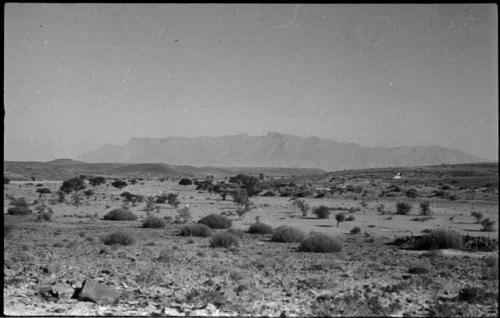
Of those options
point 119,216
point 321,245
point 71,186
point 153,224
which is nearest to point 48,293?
point 321,245

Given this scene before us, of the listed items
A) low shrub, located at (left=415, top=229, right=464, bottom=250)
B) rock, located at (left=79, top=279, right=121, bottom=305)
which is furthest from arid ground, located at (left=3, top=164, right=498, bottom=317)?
low shrub, located at (left=415, top=229, right=464, bottom=250)

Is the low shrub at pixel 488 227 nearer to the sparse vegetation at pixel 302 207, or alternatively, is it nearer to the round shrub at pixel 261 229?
the round shrub at pixel 261 229

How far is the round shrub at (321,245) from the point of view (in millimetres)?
15344

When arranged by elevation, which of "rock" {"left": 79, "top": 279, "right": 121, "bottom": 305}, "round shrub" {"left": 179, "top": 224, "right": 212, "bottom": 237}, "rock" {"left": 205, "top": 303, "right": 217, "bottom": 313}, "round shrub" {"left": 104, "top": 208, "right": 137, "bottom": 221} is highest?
"rock" {"left": 79, "top": 279, "right": 121, "bottom": 305}

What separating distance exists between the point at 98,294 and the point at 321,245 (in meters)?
8.18

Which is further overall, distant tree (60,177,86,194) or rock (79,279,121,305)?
distant tree (60,177,86,194)

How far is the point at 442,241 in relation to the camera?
15.9 meters

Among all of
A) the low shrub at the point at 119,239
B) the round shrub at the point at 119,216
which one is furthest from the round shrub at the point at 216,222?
the low shrub at the point at 119,239

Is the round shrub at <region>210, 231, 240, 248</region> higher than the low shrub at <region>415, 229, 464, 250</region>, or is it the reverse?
the low shrub at <region>415, 229, 464, 250</region>

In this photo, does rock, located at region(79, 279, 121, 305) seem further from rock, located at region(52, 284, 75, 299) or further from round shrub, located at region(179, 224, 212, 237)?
round shrub, located at region(179, 224, 212, 237)

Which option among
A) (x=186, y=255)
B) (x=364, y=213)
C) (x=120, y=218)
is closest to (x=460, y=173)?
(x=364, y=213)

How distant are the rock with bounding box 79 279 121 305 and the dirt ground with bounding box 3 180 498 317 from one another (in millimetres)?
143

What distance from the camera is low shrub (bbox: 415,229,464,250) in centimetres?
1585

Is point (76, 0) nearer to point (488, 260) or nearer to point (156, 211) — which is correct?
point (488, 260)
